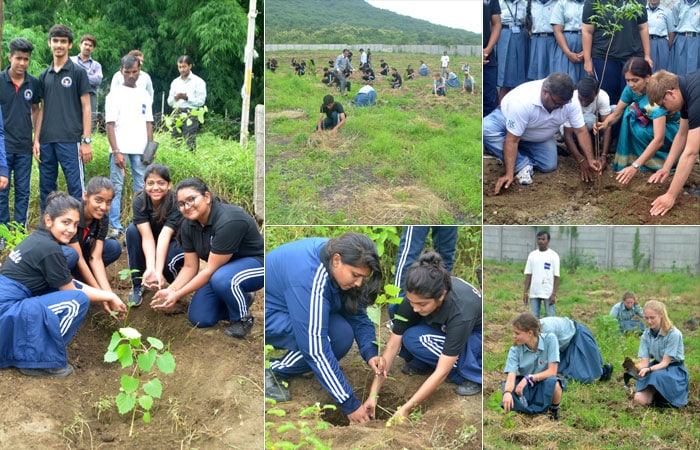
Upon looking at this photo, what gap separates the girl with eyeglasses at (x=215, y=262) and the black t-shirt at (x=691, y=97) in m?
2.61

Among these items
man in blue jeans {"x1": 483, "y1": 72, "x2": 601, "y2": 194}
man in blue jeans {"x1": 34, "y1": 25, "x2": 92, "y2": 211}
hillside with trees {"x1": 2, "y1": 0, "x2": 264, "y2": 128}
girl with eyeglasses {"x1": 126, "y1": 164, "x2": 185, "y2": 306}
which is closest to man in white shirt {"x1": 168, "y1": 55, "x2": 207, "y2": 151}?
man in blue jeans {"x1": 34, "y1": 25, "x2": 92, "y2": 211}

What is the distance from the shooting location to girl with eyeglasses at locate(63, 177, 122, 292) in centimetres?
507

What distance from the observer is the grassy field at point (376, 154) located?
4.60 metres

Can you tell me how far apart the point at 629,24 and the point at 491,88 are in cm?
83

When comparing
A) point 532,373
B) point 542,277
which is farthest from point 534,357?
point 542,277

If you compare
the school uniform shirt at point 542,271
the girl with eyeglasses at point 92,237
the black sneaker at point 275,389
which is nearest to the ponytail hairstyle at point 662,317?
the school uniform shirt at point 542,271

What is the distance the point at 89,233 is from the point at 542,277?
285 centimetres

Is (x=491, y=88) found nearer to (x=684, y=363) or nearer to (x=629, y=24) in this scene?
(x=629, y=24)

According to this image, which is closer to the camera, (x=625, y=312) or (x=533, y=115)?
(x=533, y=115)

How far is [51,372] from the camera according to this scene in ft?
15.6

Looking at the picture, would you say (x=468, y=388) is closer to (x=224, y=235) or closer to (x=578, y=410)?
(x=578, y=410)

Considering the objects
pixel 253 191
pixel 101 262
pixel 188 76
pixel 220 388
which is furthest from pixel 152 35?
pixel 220 388

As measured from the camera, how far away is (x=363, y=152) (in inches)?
196

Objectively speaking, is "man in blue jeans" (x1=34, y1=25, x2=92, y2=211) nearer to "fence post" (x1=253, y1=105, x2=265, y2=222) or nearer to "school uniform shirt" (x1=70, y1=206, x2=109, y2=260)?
"school uniform shirt" (x1=70, y1=206, x2=109, y2=260)
